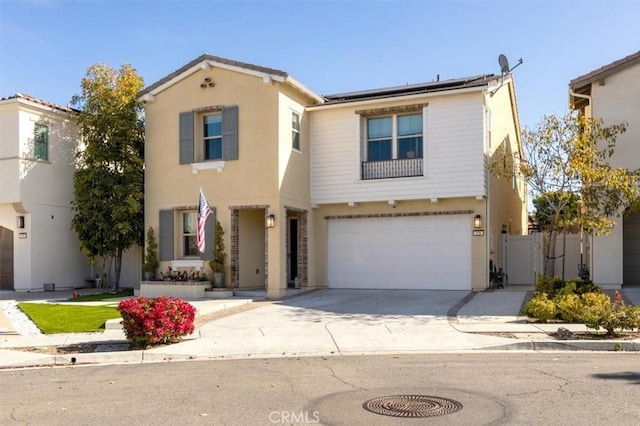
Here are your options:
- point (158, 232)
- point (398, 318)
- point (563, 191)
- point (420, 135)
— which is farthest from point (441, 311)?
point (158, 232)

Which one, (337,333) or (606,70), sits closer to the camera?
(337,333)

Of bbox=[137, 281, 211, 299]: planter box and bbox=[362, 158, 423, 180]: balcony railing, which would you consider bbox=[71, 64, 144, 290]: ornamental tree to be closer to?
bbox=[137, 281, 211, 299]: planter box

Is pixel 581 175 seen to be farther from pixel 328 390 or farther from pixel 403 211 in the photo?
pixel 328 390

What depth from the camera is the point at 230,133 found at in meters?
19.5

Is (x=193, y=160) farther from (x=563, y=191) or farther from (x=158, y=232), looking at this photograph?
(x=563, y=191)

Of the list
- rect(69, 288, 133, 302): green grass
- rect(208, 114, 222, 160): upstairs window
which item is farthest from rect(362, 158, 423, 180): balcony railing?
rect(69, 288, 133, 302): green grass

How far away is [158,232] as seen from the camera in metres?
20.5

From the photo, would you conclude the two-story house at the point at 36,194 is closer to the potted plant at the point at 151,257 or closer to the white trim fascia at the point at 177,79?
the white trim fascia at the point at 177,79

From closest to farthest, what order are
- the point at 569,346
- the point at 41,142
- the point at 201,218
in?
the point at 569,346
the point at 201,218
the point at 41,142

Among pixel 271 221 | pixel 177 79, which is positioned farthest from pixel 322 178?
pixel 177 79

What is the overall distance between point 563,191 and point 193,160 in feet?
36.9

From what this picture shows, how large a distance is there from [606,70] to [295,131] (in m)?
9.45

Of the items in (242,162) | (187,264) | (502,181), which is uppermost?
(242,162)

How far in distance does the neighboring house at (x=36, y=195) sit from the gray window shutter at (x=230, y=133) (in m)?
6.77
